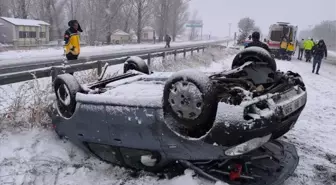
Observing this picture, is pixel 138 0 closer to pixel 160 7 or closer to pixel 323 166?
pixel 160 7

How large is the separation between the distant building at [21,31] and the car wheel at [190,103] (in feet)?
119

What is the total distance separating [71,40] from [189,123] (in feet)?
18.9

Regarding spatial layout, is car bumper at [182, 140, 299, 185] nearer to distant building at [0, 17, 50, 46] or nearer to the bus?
the bus

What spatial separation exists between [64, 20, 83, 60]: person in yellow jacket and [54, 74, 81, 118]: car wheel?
13.8 feet

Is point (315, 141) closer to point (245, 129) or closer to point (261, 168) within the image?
point (261, 168)

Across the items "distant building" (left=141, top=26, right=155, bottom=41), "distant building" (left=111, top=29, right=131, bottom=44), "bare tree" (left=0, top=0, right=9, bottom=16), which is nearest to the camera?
"bare tree" (left=0, top=0, right=9, bottom=16)

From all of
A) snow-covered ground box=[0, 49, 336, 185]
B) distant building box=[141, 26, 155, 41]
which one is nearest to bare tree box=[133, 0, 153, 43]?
distant building box=[141, 26, 155, 41]

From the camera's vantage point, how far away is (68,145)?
4254 millimetres

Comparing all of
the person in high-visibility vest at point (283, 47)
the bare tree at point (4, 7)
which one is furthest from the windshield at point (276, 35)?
the bare tree at point (4, 7)

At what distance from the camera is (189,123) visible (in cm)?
304

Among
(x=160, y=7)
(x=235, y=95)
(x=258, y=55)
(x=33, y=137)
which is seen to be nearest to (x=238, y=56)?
(x=258, y=55)

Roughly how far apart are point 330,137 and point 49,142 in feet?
14.0

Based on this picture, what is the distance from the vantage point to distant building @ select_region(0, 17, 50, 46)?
3709cm

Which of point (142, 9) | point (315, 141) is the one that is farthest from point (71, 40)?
point (142, 9)
